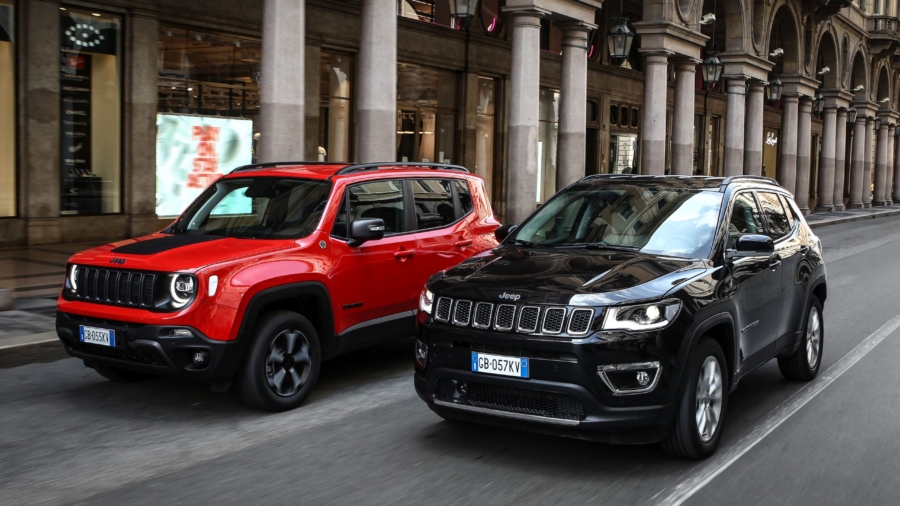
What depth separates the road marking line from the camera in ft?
16.3

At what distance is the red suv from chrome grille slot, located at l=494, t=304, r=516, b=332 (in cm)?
191

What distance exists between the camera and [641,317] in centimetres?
516

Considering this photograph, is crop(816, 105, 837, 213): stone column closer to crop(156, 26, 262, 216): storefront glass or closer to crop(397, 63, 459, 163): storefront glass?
crop(397, 63, 459, 163): storefront glass

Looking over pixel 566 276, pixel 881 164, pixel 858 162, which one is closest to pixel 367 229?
pixel 566 276

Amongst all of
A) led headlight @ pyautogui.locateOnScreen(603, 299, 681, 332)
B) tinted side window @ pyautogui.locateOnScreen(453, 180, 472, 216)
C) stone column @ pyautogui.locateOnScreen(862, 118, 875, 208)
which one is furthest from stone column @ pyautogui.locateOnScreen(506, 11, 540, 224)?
stone column @ pyautogui.locateOnScreen(862, 118, 875, 208)

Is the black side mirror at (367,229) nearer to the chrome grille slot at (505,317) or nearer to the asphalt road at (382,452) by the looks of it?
the asphalt road at (382,452)

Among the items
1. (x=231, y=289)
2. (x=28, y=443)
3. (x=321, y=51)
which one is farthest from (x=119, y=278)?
(x=321, y=51)

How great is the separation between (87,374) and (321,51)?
47.5 feet

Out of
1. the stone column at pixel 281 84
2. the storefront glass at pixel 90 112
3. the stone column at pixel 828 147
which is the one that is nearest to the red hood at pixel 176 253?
the stone column at pixel 281 84

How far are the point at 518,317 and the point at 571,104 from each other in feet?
55.3

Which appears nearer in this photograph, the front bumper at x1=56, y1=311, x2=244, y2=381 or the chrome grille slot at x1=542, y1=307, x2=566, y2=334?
the chrome grille slot at x1=542, y1=307, x2=566, y2=334

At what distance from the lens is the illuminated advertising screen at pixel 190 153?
1800 cm

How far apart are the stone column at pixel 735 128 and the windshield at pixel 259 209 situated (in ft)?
86.9

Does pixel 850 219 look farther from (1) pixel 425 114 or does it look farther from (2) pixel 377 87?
(2) pixel 377 87
